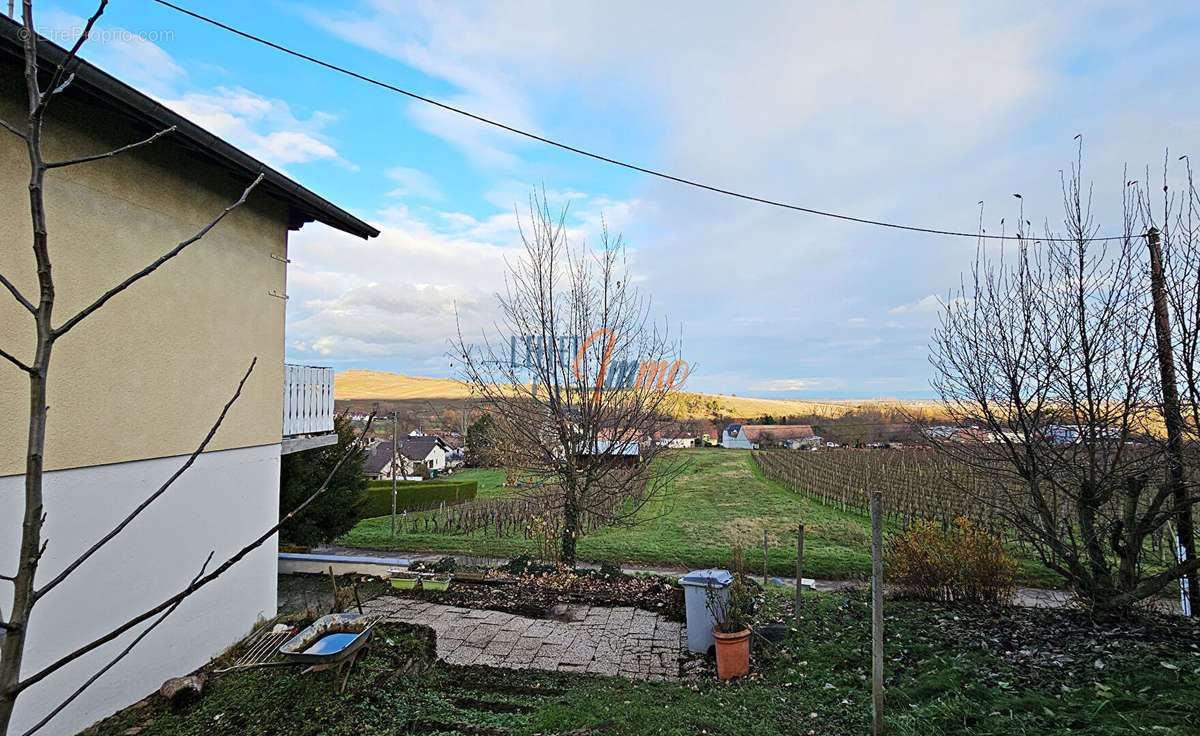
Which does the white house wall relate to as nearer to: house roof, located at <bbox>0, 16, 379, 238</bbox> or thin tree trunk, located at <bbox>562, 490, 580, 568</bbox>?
house roof, located at <bbox>0, 16, 379, 238</bbox>

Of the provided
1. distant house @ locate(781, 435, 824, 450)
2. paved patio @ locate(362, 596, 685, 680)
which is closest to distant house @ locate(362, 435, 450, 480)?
paved patio @ locate(362, 596, 685, 680)

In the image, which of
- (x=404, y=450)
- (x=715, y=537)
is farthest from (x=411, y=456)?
(x=715, y=537)

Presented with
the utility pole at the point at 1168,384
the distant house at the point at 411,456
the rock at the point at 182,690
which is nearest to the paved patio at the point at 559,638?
the rock at the point at 182,690

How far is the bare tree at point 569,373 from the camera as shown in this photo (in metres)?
9.52

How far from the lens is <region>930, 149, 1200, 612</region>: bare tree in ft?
18.5

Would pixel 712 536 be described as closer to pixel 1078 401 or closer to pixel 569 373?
pixel 569 373

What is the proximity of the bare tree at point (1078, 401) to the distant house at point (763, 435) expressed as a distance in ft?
122

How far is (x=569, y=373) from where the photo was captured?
9625mm

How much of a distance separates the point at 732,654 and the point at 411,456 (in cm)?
3436

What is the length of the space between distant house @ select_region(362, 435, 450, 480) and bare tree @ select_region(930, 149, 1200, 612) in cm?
2761

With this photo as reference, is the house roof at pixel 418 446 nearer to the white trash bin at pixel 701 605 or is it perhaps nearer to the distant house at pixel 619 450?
the distant house at pixel 619 450

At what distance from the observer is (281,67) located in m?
5.71

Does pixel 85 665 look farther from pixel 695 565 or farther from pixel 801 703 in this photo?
pixel 695 565

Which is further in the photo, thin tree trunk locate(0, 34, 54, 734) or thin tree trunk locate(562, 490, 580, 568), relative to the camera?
thin tree trunk locate(562, 490, 580, 568)
